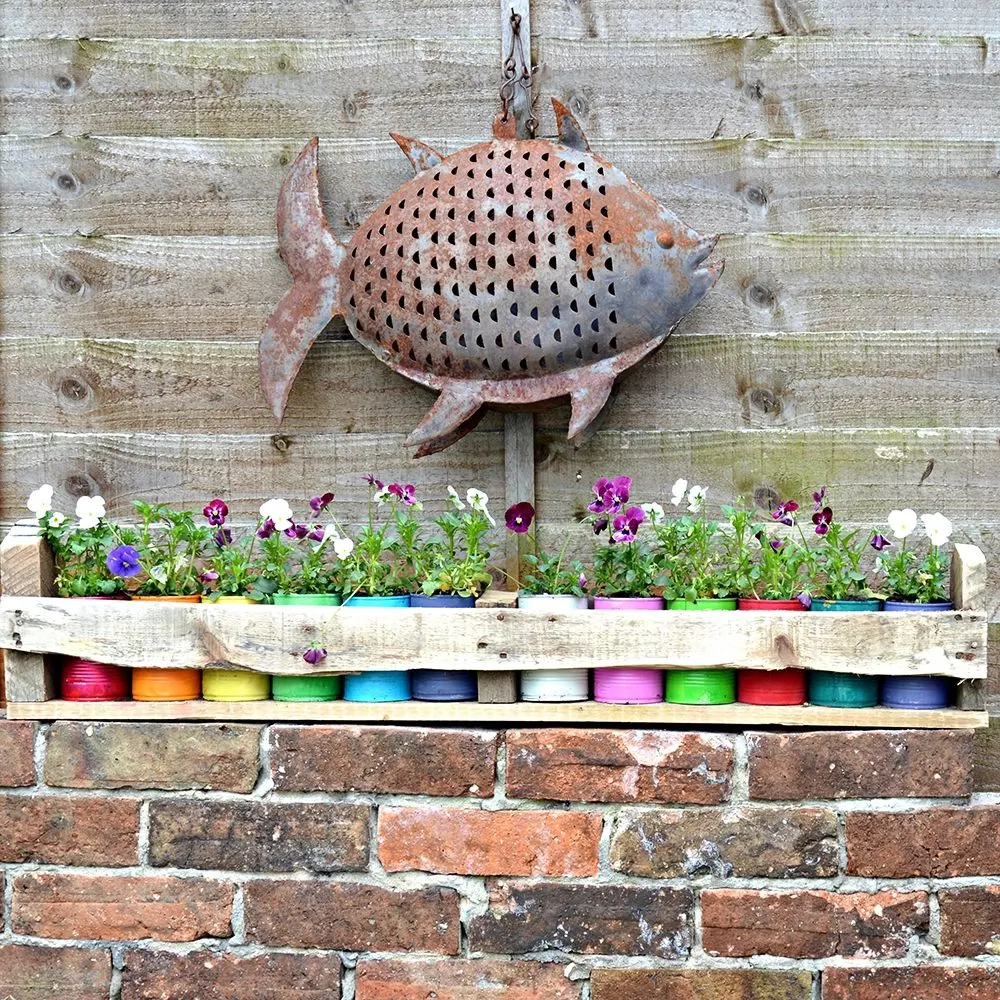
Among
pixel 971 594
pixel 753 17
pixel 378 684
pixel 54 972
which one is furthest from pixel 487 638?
pixel 753 17

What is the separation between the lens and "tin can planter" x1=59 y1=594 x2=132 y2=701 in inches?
56.5

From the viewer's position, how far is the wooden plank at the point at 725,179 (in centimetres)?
163

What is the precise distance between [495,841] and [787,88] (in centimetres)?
109

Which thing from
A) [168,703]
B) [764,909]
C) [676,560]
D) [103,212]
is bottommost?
[764,909]

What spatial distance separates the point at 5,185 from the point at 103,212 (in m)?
0.15

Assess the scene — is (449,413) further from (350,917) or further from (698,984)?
(698,984)

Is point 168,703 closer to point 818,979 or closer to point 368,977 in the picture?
point 368,977

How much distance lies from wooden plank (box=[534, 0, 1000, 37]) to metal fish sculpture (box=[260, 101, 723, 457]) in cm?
22

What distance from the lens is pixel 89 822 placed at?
4.59 ft

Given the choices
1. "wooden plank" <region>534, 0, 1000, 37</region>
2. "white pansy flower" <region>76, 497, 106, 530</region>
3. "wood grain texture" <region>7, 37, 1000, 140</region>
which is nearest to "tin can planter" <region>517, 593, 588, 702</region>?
"white pansy flower" <region>76, 497, 106, 530</region>

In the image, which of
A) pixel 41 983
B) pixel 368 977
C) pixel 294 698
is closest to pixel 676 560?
pixel 294 698

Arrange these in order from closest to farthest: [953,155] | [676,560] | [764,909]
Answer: [764,909]
[676,560]
[953,155]

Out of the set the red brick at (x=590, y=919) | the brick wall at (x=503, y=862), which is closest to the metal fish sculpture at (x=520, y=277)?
the brick wall at (x=503, y=862)

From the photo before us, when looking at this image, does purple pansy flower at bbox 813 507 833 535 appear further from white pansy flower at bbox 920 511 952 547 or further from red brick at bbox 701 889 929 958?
red brick at bbox 701 889 929 958
